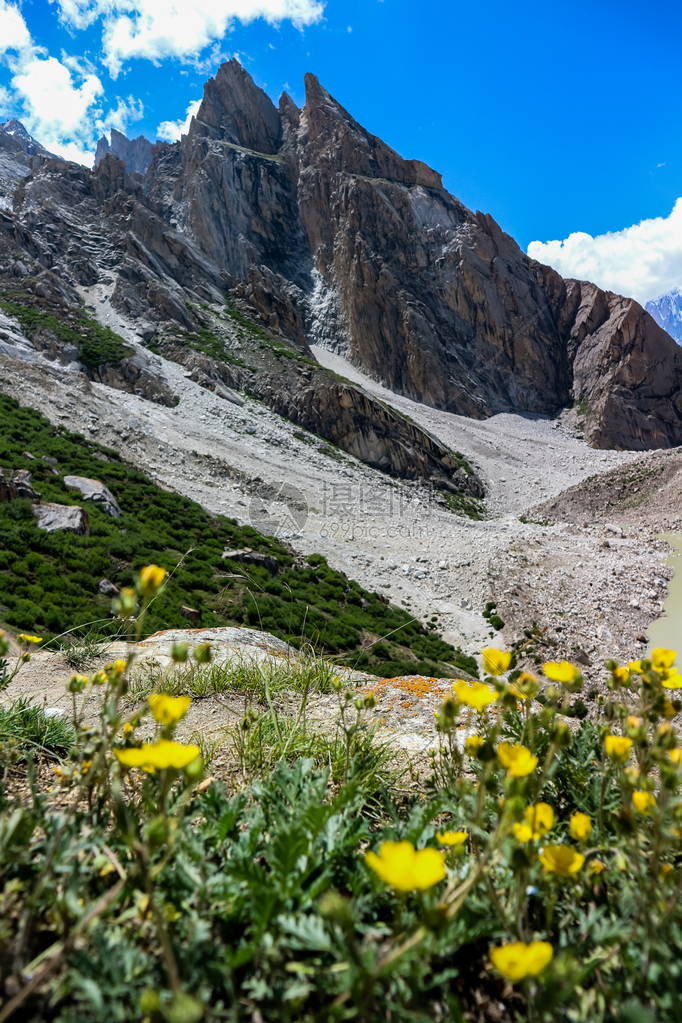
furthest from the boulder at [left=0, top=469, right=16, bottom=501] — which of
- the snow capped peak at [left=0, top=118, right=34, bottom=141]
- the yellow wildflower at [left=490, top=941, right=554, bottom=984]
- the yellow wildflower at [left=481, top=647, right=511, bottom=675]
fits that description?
the snow capped peak at [left=0, top=118, right=34, bottom=141]

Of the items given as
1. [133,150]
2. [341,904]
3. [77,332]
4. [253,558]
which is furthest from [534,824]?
[133,150]

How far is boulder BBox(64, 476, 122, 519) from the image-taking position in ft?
47.9

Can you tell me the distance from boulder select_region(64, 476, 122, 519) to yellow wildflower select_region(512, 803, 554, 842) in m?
15.0

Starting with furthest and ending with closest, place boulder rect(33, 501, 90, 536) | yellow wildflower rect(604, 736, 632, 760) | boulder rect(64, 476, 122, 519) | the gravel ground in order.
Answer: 1. the gravel ground
2. boulder rect(64, 476, 122, 519)
3. boulder rect(33, 501, 90, 536)
4. yellow wildflower rect(604, 736, 632, 760)

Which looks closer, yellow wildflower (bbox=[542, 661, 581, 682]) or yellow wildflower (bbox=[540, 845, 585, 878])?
yellow wildflower (bbox=[540, 845, 585, 878])

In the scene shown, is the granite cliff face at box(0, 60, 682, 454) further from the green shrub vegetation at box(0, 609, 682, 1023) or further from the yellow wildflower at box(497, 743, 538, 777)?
the yellow wildflower at box(497, 743, 538, 777)

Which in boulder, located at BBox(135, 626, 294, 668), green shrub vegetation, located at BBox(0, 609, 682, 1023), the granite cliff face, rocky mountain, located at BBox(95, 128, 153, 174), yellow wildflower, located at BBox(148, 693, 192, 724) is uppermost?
rocky mountain, located at BBox(95, 128, 153, 174)

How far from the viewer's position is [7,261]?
132ft

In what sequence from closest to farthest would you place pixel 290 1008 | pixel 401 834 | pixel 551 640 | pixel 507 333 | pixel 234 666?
1. pixel 290 1008
2. pixel 401 834
3. pixel 234 666
4. pixel 551 640
5. pixel 507 333

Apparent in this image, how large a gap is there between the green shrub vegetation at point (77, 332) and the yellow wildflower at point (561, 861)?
37000 millimetres

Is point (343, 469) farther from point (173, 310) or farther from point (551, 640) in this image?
point (173, 310)

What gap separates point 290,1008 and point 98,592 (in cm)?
1019

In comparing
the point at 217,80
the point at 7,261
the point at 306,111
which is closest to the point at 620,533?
the point at 7,261

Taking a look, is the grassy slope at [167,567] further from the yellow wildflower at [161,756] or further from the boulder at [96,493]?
the yellow wildflower at [161,756]
